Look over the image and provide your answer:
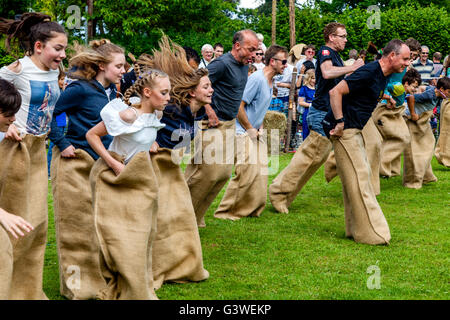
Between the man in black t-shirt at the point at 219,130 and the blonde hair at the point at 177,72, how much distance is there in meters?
1.27

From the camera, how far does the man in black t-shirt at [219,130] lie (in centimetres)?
769

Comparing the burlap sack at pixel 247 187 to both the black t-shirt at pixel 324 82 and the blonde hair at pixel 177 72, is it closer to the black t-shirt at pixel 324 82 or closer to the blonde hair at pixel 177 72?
the black t-shirt at pixel 324 82

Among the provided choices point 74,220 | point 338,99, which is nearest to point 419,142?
point 338,99

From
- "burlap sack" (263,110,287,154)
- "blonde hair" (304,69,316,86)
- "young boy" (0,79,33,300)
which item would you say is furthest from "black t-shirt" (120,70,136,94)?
"blonde hair" (304,69,316,86)

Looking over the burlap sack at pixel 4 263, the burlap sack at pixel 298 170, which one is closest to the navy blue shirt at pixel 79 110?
the burlap sack at pixel 4 263

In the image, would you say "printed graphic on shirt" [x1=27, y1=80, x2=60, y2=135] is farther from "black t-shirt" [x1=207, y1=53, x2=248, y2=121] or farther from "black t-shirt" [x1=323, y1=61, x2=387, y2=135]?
"black t-shirt" [x1=323, y1=61, x2=387, y2=135]

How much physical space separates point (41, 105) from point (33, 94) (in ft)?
0.40

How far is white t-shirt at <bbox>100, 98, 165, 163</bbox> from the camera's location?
206 inches

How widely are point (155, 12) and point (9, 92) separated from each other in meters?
23.9

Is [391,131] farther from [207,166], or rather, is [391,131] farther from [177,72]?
[177,72]

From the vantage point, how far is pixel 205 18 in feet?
95.7

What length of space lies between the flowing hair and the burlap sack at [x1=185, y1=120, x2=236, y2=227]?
2530mm

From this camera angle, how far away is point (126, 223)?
17.0ft

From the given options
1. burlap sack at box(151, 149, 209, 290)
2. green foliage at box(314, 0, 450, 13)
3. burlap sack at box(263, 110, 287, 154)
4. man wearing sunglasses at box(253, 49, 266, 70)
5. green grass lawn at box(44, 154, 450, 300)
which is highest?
green foliage at box(314, 0, 450, 13)
